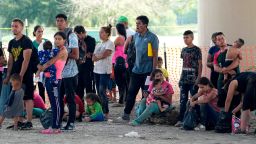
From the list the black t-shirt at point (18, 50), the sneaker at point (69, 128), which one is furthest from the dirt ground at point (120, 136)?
the black t-shirt at point (18, 50)

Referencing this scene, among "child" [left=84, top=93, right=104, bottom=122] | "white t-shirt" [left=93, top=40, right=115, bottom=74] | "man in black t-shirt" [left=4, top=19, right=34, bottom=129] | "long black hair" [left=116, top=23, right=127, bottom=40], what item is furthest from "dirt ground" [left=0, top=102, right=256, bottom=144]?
"long black hair" [left=116, top=23, right=127, bottom=40]

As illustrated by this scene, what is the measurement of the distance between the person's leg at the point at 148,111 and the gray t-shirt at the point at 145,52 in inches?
28.3

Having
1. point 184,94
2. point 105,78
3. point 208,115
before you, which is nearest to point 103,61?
point 105,78

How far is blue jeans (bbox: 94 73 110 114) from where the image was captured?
13555 mm

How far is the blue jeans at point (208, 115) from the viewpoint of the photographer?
11852 millimetres

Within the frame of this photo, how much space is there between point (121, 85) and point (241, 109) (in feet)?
16.1

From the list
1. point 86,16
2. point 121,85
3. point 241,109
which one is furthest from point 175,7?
point 241,109

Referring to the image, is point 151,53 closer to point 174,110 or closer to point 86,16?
point 174,110

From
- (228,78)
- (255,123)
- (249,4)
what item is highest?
(249,4)

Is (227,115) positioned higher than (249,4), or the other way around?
(249,4)

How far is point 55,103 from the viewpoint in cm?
1105

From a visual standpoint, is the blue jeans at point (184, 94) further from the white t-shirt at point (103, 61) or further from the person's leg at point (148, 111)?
the white t-shirt at point (103, 61)

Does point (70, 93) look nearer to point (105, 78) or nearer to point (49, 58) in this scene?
point (49, 58)

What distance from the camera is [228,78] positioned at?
481 inches
